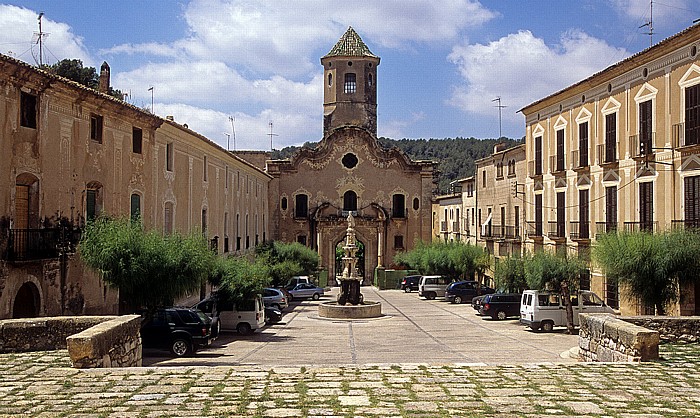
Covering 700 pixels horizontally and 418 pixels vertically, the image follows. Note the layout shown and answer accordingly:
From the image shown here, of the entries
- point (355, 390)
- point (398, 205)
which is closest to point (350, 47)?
point (398, 205)

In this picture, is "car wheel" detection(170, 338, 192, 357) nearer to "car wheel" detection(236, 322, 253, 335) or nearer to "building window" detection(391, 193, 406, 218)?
"car wheel" detection(236, 322, 253, 335)

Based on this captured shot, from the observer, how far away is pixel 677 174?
942 inches

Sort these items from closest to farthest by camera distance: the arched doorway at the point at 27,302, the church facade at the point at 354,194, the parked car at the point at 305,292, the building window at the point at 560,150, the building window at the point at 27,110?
the building window at the point at 27,110 < the arched doorway at the point at 27,302 < the building window at the point at 560,150 < the parked car at the point at 305,292 < the church facade at the point at 354,194

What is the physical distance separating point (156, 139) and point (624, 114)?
1741 cm

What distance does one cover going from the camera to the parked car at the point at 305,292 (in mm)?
42500

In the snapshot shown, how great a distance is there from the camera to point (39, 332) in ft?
45.6

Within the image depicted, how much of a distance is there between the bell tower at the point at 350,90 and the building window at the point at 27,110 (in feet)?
141

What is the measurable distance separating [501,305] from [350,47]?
122 ft

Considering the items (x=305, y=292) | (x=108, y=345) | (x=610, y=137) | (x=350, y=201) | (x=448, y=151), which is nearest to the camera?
(x=108, y=345)

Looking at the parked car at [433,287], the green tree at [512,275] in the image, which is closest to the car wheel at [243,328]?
the green tree at [512,275]

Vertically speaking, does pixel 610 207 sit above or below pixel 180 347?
above

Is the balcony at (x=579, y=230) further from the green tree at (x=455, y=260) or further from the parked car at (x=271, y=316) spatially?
the parked car at (x=271, y=316)

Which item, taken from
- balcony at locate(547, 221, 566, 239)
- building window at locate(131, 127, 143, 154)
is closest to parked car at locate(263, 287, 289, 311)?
building window at locate(131, 127, 143, 154)

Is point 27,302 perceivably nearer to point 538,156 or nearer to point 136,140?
point 136,140
